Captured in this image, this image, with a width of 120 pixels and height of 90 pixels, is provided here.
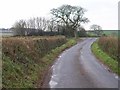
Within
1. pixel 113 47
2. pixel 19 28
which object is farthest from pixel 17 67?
pixel 19 28

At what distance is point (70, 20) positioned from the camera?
310 feet

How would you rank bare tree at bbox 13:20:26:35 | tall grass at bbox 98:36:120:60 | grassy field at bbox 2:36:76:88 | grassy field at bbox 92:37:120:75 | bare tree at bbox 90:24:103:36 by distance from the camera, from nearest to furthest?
grassy field at bbox 2:36:76:88, grassy field at bbox 92:37:120:75, tall grass at bbox 98:36:120:60, bare tree at bbox 13:20:26:35, bare tree at bbox 90:24:103:36

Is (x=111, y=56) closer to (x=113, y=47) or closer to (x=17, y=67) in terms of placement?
(x=113, y=47)

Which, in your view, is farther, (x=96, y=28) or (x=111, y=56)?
(x=96, y=28)

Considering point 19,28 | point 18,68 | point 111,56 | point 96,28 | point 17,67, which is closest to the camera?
point 18,68

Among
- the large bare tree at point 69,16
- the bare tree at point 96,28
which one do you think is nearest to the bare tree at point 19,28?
the large bare tree at point 69,16

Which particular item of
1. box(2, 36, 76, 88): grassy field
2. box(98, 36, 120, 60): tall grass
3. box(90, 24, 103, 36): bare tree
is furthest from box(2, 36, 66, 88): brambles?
box(90, 24, 103, 36): bare tree

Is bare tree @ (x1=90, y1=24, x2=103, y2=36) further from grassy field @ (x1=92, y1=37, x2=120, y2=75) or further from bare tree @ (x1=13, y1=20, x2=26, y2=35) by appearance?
grassy field @ (x1=92, y1=37, x2=120, y2=75)

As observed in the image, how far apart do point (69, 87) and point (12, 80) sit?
260cm

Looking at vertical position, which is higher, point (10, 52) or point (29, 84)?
point (10, 52)

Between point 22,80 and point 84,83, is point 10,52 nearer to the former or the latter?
point 22,80

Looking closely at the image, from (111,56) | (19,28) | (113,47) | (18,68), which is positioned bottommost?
(111,56)

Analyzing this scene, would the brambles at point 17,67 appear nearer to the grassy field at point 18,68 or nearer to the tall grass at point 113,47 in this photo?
the grassy field at point 18,68

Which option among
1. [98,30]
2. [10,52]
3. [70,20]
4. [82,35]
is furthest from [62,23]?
[10,52]
